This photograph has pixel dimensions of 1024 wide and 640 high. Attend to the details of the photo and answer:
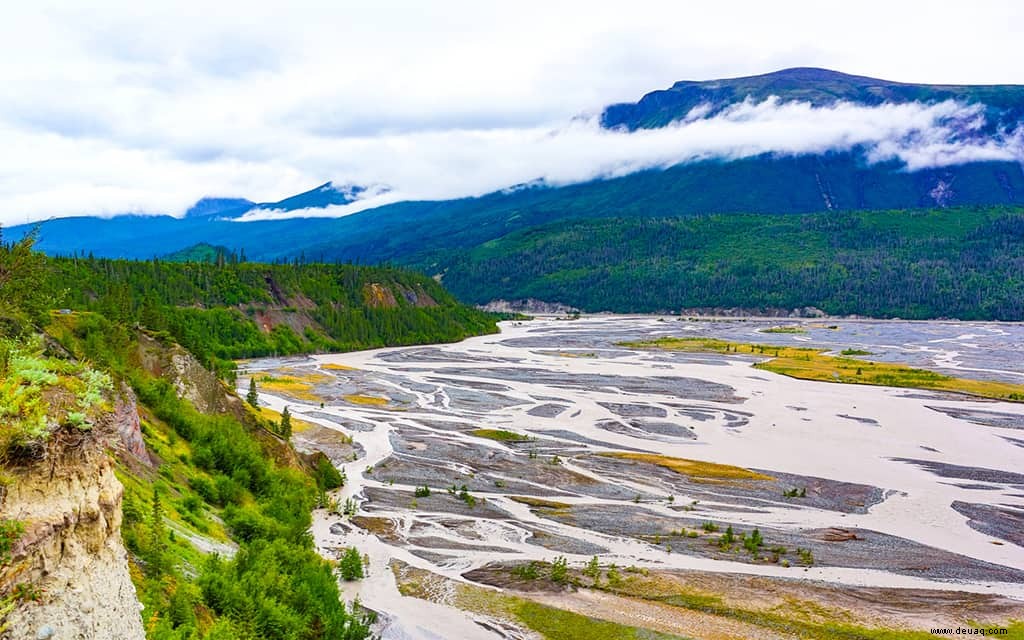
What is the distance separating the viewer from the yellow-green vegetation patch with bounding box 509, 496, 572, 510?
40.9m

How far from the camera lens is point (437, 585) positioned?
3020 cm

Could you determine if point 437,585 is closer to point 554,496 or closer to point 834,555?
point 554,496

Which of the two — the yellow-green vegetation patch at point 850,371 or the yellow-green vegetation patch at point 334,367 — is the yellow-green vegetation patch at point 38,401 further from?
the yellow-green vegetation patch at point 334,367

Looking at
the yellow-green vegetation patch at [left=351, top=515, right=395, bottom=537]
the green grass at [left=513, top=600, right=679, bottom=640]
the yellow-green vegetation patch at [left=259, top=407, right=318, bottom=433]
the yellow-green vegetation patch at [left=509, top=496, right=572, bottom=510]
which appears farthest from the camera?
the yellow-green vegetation patch at [left=259, top=407, right=318, bottom=433]

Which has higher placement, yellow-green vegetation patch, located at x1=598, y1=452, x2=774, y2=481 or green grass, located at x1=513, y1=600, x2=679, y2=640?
green grass, located at x1=513, y1=600, x2=679, y2=640

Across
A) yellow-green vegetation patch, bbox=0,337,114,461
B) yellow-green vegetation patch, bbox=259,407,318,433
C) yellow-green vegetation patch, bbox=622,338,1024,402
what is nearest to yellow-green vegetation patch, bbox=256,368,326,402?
yellow-green vegetation patch, bbox=259,407,318,433

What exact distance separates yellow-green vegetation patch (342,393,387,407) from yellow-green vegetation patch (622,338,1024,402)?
2149 inches

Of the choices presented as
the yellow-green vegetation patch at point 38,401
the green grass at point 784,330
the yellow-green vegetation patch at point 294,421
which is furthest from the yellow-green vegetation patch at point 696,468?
the green grass at point 784,330

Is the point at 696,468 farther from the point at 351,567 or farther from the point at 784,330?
the point at 784,330

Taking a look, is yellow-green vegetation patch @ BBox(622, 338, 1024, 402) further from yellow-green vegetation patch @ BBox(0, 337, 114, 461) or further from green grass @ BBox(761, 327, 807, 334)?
yellow-green vegetation patch @ BBox(0, 337, 114, 461)

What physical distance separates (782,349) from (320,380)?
83.7 metres

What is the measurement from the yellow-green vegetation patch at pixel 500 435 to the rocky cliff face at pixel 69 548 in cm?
4617

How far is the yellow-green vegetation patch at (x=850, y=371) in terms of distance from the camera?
8525 cm

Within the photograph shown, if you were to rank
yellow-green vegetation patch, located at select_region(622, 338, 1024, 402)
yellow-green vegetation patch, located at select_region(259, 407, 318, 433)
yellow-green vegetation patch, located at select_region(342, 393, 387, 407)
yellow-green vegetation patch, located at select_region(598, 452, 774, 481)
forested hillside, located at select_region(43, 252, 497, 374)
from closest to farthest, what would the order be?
yellow-green vegetation patch, located at select_region(598, 452, 774, 481), yellow-green vegetation patch, located at select_region(259, 407, 318, 433), yellow-green vegetation patch, located at select_region(342, 393, 387, 407), yellow-green vegetation patch, located at select_region(622, 338, 1024, 402), forested hillside, located at select_region(43, 252, 497, 374)
